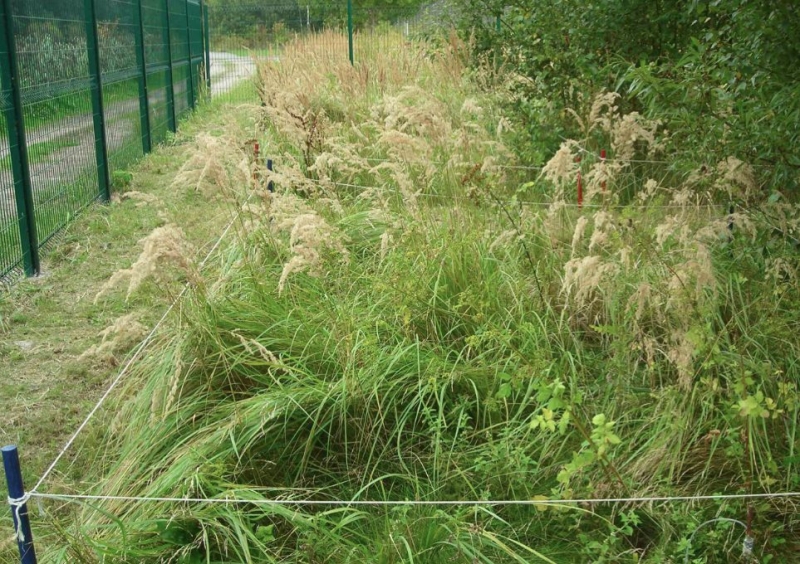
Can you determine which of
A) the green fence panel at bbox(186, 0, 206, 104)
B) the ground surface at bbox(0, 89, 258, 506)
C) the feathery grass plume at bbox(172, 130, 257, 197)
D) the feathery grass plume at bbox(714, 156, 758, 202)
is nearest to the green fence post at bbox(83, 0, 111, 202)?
the ground surface at bbox(0, 89, 258, 506)

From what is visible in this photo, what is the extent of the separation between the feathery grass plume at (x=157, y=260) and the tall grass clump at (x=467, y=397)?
310 millimetres

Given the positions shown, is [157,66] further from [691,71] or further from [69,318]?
[691,71]

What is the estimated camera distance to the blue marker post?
226cm

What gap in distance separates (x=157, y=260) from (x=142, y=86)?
7.97 metres

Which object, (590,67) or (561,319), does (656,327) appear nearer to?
(561,319)

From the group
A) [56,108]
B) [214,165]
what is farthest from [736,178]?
[56,108]

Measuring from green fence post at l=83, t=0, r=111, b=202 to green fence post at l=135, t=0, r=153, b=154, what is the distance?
2.15 metres

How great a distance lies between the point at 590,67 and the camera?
5605 mm

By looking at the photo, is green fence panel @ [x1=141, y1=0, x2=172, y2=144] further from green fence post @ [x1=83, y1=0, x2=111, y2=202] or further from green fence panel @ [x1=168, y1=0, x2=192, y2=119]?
green fence post @ [x1=83, y1=0, x2=111, y2=202]

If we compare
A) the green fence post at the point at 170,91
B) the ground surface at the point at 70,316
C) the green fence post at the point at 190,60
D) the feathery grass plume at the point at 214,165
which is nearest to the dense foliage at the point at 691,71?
the feathery grass plume at the point at 214,165

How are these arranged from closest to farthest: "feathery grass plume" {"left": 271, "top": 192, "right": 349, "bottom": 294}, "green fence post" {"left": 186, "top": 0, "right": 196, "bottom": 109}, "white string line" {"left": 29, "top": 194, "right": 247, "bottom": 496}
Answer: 1. "white string line" {"left": 29, "top": 194, "right": 247, "bottom": 496}
2. "feathery grass plume" {"left": 271, "top": 192, "right": 349, "bottom": 294}
3. "green fence post" {"left": 186, "top": 0, "right": 196, "bottom": 109}

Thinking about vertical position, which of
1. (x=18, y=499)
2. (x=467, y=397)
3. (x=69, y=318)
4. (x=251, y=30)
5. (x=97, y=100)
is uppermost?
(x=251, y=30)

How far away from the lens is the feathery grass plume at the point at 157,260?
10.4 ft

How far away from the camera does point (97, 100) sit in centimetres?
830
